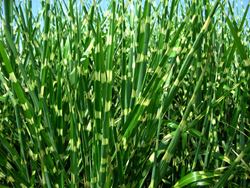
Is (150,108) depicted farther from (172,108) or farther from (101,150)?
(172,108)

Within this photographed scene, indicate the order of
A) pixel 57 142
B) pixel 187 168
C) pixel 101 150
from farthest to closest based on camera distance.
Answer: pixel 187 168 < pixel 57 142 < pixel 101 150

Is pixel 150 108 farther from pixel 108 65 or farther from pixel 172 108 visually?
pixel 172 108

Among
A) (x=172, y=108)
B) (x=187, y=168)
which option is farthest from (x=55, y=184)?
(x=172, y=108)

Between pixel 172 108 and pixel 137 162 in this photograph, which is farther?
pixel 172 108

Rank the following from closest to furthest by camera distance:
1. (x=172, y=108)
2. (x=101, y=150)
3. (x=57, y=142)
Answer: (x=101, y=150)
(x=57, y=142)
(x=172, y=108)

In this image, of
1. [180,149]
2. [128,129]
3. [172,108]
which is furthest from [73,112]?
[172,108]

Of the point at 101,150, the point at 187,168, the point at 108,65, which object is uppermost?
the point at 108,65

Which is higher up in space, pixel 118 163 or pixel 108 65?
pixel 108 65

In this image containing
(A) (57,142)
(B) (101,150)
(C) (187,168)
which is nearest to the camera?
(B) (101,150)

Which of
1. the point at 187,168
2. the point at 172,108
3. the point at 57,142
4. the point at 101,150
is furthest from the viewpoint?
the point at 172,108
